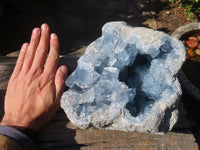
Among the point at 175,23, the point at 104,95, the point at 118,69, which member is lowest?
the point at 175,23

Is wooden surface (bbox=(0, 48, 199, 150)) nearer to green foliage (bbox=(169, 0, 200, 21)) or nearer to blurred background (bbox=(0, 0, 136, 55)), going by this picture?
blurred background (bbox=(0, 0, 136, 55))

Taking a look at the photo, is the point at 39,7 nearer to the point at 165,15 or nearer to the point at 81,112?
the point at 165,15

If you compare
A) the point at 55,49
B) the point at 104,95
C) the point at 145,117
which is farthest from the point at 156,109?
the point at 55,49

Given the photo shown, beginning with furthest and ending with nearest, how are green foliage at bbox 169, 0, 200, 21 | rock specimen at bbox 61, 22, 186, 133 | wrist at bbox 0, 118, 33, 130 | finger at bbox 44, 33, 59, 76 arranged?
green foliage at bbox 169, 0, 200, 21 → finger at bbox 44, 33, 59, 76 → wrist at bbox 0, 118, 33, 130 → rock specimen at bbox 61, 22, 186, 133

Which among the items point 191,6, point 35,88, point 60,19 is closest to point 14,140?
point 35,88

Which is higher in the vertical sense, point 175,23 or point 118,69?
point 118,69

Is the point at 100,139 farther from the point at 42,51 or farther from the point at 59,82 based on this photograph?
the point at 42,51

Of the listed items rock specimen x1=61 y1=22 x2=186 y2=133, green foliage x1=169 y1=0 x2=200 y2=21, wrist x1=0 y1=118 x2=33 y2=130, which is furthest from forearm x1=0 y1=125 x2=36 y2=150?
green foliage x1=169 y1=0 x2=200 y2=21
